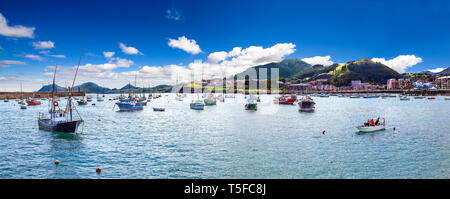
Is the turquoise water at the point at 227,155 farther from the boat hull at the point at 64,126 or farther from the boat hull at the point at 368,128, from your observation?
the boat hull at the point at 64,126

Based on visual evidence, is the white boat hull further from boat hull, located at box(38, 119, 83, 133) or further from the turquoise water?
boat hull, located at box(38, 119, 83, 133)

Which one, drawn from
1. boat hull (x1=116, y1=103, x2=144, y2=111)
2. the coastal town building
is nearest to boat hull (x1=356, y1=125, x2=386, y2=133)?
boat hull (x1=116, y1=103, x2=144, y2=111)

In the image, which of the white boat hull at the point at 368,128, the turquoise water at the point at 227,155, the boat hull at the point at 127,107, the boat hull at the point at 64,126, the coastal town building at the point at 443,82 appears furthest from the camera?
the coastal town building at the point at 443,82

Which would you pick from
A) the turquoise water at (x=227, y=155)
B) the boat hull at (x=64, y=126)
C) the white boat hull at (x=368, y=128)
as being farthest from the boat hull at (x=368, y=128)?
the boat hull at (x=64, y=126)

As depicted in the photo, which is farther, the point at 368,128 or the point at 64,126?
the point at 368,128

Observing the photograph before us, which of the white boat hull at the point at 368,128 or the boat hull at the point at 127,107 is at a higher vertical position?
the boat hull at the point at 127,107

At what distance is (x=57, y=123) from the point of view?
30.2 m

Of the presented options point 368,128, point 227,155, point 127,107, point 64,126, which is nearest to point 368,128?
point 368,128

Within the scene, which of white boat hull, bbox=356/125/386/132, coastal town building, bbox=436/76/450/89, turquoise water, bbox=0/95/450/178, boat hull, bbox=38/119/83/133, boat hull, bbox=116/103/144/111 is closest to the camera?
turquoise water, bbox=0/95/450/178

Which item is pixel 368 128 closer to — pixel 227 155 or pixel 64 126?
pixel 227 155
